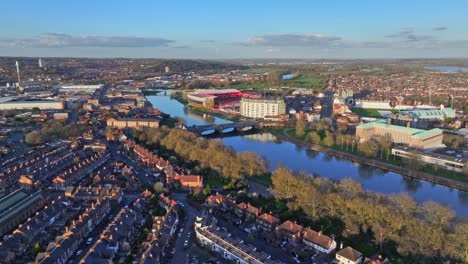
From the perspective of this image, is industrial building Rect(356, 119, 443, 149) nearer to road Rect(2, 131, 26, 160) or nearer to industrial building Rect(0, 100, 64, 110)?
road Rect(2, 131, 26, 160)

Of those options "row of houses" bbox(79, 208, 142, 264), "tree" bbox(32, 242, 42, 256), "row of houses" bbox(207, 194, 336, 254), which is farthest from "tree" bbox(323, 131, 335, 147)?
"tree" bbox(32, 242, 42, 256)

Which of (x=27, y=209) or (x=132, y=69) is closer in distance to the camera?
(x=27, y=209)

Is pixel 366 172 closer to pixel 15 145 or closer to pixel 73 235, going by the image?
pixel 73 235

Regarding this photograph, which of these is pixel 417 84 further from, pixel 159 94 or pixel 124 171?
pixel 124 171

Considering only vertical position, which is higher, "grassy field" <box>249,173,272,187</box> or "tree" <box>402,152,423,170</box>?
"tree" <box>402,152,423,170</box>

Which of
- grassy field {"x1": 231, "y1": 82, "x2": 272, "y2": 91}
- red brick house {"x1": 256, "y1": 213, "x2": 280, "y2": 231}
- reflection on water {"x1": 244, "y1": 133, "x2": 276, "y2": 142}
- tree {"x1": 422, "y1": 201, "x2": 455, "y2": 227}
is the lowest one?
reflection on water {"x1": 244, "y1": 133, "x2": 276, "y2": 142}

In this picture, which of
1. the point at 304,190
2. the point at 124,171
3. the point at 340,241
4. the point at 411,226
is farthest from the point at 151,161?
the point at 411,226
